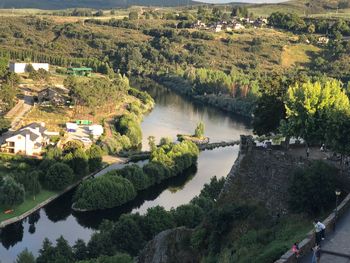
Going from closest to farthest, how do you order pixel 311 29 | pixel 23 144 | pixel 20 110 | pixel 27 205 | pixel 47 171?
pixel 27 205 → pixel 47 171 → pixel 23 144 → pixel 20 110 → pixel 311 29

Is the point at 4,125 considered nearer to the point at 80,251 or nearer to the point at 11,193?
the point at 11,193

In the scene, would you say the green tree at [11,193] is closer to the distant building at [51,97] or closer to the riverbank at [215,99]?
the distant building at [51,97]

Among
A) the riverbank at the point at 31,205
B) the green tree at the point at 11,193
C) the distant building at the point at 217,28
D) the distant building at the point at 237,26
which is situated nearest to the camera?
the riverbank at the point at 31,205

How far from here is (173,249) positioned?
24.2 m

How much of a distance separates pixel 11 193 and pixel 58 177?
6.14 metres

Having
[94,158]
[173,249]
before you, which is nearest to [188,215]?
[173,249]

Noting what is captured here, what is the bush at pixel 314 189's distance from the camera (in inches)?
826

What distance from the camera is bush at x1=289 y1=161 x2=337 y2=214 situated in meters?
21.0

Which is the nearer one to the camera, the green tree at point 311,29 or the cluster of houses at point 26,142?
the cluster of houses at point 26,142

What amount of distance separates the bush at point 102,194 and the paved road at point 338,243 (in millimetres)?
24487

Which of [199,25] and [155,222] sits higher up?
[199,25]

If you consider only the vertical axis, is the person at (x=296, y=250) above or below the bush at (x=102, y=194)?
above

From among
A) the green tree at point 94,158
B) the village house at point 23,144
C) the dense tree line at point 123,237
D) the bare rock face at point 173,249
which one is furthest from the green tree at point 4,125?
the bare rock face at point 173,249

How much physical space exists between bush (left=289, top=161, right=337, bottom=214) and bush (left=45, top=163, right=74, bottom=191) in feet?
84.6
